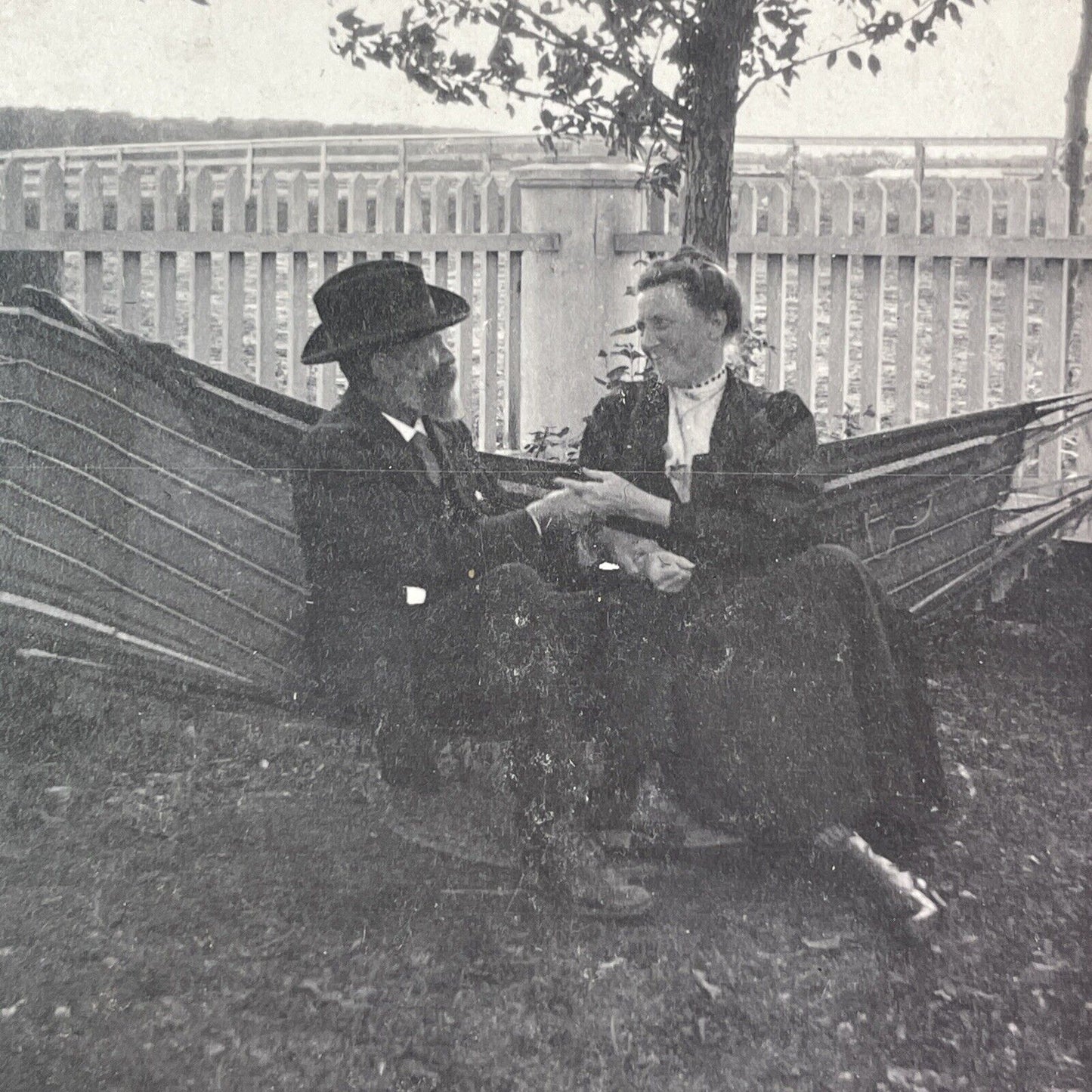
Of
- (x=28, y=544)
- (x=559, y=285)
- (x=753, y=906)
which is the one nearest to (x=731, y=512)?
(x=559, y=285)

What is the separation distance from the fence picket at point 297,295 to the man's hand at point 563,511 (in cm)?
54

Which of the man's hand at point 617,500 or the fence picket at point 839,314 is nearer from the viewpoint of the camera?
the man's hand at point 617,500

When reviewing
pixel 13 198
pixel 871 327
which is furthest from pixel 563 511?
A: pixel 13 198

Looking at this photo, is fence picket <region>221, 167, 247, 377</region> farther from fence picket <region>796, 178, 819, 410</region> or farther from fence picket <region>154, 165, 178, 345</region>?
fence picket <region>796, 178, 819, 410</region>

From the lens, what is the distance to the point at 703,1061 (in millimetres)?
2125

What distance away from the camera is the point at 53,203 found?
238 centimetres

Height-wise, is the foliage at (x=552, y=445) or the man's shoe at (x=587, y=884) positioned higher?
the foliage at (x=552, y=445)

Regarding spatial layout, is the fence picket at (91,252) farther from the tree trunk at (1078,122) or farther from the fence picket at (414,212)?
the tree trunk at (1078,122)

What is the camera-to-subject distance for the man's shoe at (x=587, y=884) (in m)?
2.28

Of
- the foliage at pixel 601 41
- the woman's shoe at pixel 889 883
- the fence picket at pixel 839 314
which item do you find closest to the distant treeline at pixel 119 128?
the foliage at pixel 601 41

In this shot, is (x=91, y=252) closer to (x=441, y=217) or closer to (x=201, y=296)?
(x=201, y=296)

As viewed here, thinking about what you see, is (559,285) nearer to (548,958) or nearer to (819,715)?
(819,715)

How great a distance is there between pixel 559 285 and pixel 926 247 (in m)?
0.80

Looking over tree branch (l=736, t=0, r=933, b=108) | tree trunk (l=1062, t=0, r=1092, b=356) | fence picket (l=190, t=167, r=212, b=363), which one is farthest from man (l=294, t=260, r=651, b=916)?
tree trunk (l=1062, t=0, r=1092, b=356)
